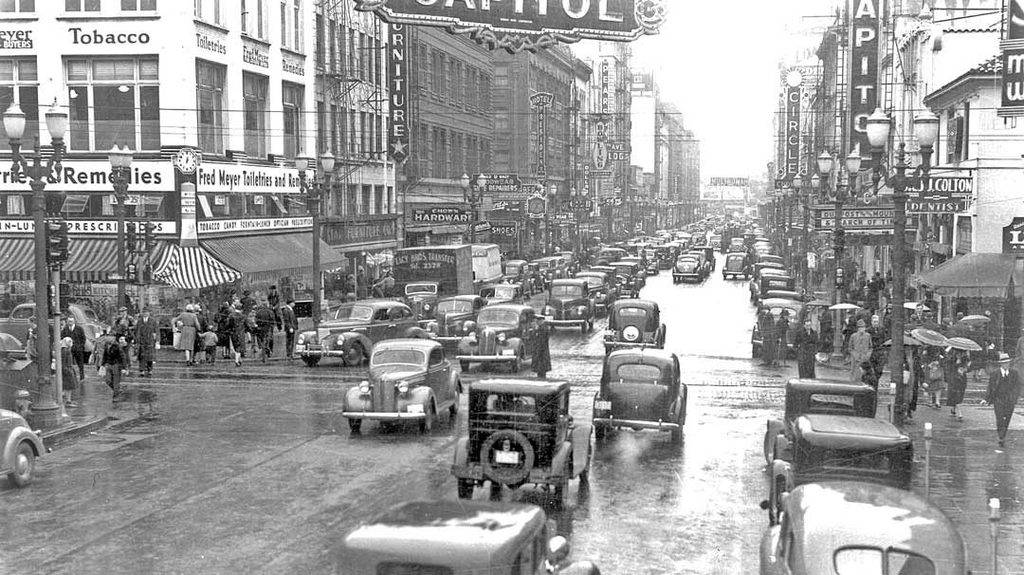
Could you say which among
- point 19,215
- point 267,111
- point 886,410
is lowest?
point 886,410

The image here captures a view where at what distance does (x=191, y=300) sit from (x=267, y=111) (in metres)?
10.9

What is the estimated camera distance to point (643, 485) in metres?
16.6

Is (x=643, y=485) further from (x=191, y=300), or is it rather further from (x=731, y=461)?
(x=191, y=300)

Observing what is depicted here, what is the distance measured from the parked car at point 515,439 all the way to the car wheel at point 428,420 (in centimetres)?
553

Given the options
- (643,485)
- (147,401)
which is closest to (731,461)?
(643,485)

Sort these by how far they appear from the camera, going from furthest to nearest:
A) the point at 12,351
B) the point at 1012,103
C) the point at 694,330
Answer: the point at 694,330 → the point at 12,351 → the point at 1012,103

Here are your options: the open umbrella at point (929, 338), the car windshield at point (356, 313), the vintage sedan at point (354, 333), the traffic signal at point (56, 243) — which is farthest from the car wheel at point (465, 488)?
the car windshield at point (356, 313)

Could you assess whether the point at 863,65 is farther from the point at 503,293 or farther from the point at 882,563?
the point at 882,563

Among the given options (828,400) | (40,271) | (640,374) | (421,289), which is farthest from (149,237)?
(828,400)

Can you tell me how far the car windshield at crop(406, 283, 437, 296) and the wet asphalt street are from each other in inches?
690

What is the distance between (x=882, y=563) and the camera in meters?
8.94

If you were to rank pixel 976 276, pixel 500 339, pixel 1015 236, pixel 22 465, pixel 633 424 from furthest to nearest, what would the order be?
pixel 976 276 → pixel 500 339 → pixel 1015 236 → pixel 633 424 → pixel 22 465

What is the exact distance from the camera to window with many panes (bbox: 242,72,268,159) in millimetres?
44969

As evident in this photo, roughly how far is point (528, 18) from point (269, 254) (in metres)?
23.8
